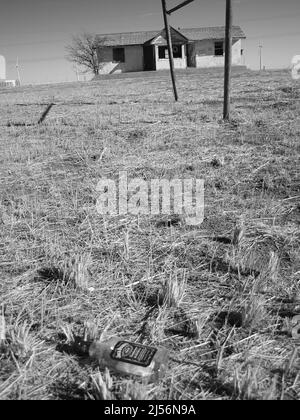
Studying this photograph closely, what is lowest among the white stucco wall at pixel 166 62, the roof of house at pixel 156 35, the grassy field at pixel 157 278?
the grassy field at pixel 157 278

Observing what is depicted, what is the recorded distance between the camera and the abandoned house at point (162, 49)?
37.7 meters

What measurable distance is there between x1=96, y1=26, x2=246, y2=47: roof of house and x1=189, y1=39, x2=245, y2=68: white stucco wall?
2.30ft

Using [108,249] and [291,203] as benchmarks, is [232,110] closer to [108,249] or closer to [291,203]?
[291,203]

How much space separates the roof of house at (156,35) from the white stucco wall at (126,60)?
2.23ft

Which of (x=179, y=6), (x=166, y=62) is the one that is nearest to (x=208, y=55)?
(x=166, y=62)

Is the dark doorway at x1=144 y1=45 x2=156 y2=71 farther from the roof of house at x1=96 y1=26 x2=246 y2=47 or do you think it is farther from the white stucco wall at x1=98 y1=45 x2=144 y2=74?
the roof of house at x1=96 y1=26 x2=246 y2=47

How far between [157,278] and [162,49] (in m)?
39.6

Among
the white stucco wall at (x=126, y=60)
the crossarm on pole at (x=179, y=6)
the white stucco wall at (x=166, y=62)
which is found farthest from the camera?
the white stucco wall at (x=126, y=60)

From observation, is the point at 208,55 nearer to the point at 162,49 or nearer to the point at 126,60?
the point at 162,49

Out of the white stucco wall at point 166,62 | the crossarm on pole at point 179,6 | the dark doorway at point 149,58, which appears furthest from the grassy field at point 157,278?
the dark doorway at point 149,58

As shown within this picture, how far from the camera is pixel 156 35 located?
124 ft

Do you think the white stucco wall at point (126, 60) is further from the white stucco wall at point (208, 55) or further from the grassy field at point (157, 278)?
the grassy field at point (157, 278)

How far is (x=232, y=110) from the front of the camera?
7.14m

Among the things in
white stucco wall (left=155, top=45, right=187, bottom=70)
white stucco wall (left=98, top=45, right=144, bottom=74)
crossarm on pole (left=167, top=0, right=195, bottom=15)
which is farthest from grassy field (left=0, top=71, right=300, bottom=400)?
white stucco wall (left=98, top=45, right=144, bottom=74)
